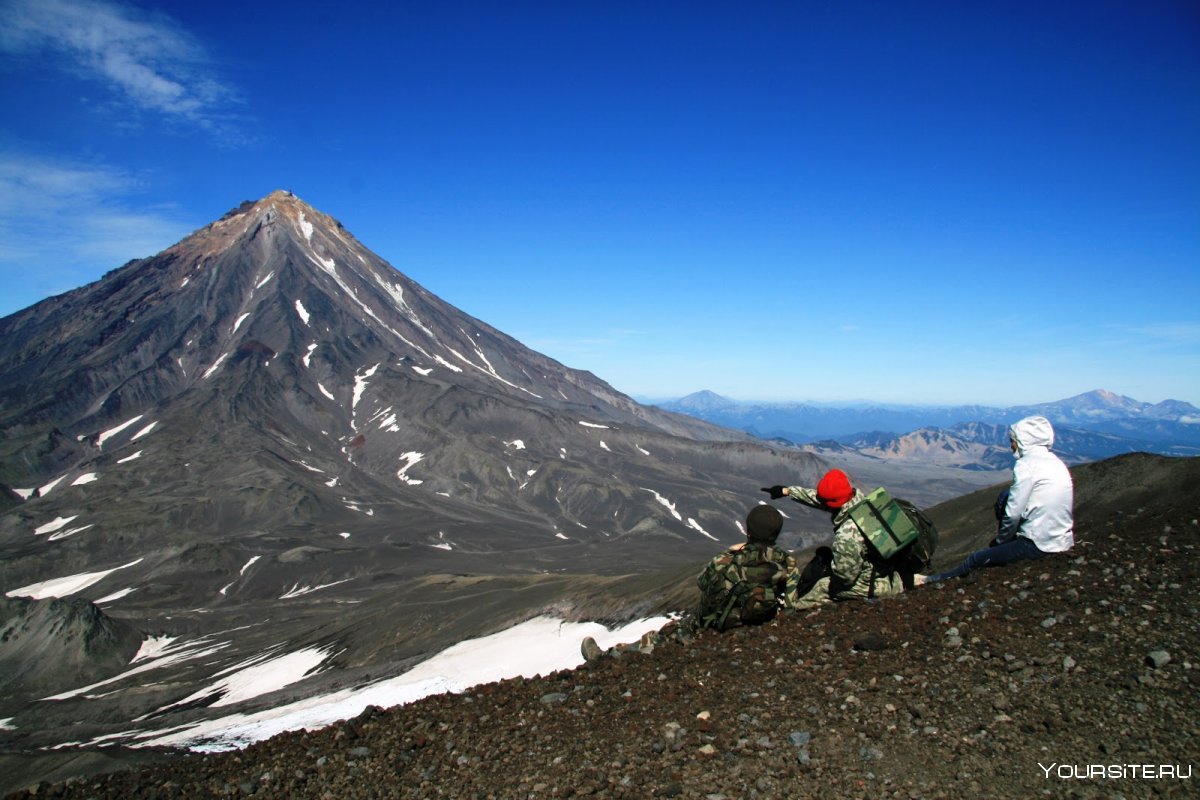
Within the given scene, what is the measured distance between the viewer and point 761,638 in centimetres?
841

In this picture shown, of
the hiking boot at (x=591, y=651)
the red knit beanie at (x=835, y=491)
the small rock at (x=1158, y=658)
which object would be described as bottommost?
the hiking boot at (x=591, y=651)

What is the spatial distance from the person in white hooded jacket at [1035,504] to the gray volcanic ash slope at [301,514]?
1937 centimetres

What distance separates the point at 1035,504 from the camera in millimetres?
9008

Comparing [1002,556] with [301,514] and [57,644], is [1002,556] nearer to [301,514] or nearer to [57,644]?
[57,644]

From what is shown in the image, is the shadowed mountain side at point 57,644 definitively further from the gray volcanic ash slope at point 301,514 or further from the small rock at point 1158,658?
the small rock at point 1158,658

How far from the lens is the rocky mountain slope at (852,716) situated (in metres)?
5.40

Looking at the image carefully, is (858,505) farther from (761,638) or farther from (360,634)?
(360,634)

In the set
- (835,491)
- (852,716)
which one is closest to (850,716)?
(852,716)

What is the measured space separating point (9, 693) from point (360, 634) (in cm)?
3773

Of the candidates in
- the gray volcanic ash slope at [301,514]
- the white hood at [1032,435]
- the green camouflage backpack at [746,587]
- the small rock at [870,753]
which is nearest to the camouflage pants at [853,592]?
the green camouflage backpack at [746,587]

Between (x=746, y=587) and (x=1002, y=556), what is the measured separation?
3382 millimetres

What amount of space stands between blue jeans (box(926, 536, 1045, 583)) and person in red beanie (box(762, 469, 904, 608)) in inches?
30.5

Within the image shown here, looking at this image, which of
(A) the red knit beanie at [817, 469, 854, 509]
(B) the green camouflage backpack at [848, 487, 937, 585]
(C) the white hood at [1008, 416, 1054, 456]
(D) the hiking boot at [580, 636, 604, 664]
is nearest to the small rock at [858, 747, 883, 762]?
(B) the green camouflage backpack at [848, 487, 937, 585]

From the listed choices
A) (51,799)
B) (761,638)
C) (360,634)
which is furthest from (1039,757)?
(360,634)
